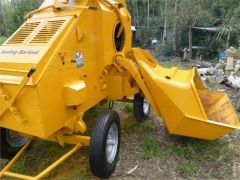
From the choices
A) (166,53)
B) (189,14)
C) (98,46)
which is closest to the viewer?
(98,46)

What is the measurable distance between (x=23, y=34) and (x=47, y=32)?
40 centimetres

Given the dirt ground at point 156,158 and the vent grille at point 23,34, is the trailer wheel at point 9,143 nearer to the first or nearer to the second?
the dirt ground at point 156,158

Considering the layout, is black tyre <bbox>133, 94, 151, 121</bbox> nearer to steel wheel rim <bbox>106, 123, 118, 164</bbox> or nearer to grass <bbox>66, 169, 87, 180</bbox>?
steel wheel rim <bbox>106, 123, 118, 164</bbox>

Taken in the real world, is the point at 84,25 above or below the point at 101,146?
above

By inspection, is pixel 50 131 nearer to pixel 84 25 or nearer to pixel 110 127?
pixel 110 127

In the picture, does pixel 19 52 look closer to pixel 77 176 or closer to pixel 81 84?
pixel 81 84

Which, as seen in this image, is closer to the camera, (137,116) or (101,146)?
(101,146)

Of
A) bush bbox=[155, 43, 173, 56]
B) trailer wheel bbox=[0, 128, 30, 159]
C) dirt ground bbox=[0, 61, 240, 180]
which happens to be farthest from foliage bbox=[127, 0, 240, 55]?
trailer wheel bbox=[0, 128, 30, 159]

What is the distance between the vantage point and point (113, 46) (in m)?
4.31

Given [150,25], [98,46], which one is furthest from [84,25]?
[150,25]

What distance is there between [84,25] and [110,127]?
1219mm

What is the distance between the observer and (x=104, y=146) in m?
3.46

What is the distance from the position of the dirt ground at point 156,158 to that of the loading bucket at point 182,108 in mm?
295

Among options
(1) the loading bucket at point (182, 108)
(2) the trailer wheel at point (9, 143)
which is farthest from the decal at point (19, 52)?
(1) the loading bucket at point (182, 108)
